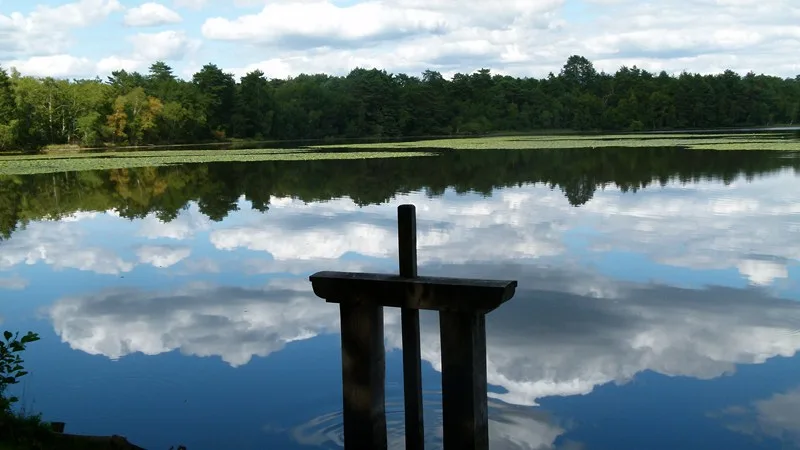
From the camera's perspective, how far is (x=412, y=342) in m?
5.78

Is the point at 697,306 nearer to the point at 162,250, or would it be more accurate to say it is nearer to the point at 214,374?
the point at 214,374

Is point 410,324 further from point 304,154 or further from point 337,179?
point 304,154

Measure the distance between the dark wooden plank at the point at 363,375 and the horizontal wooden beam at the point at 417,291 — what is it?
0.36 ft

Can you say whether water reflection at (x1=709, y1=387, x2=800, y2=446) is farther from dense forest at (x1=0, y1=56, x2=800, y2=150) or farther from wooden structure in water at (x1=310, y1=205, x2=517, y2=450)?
dense forest at (x1=0, y1=56, x2=800, y2=150)

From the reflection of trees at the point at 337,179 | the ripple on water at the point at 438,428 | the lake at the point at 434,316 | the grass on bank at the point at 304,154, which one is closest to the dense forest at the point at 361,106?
the grass on bank at the point at 304,154

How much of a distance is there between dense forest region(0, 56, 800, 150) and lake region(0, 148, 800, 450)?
66672mm

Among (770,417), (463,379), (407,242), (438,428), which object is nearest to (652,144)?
(770,417)

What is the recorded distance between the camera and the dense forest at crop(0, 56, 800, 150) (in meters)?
85.5

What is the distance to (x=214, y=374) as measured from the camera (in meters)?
8.45

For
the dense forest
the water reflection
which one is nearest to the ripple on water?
the water reflection

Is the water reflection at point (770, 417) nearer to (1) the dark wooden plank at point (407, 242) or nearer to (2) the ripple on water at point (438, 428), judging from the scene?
(2) the ripple on water at point (438, 428)

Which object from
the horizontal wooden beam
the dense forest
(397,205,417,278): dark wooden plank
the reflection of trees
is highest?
the dense forest

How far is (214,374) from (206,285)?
450 cm

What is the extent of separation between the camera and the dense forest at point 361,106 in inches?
3366
